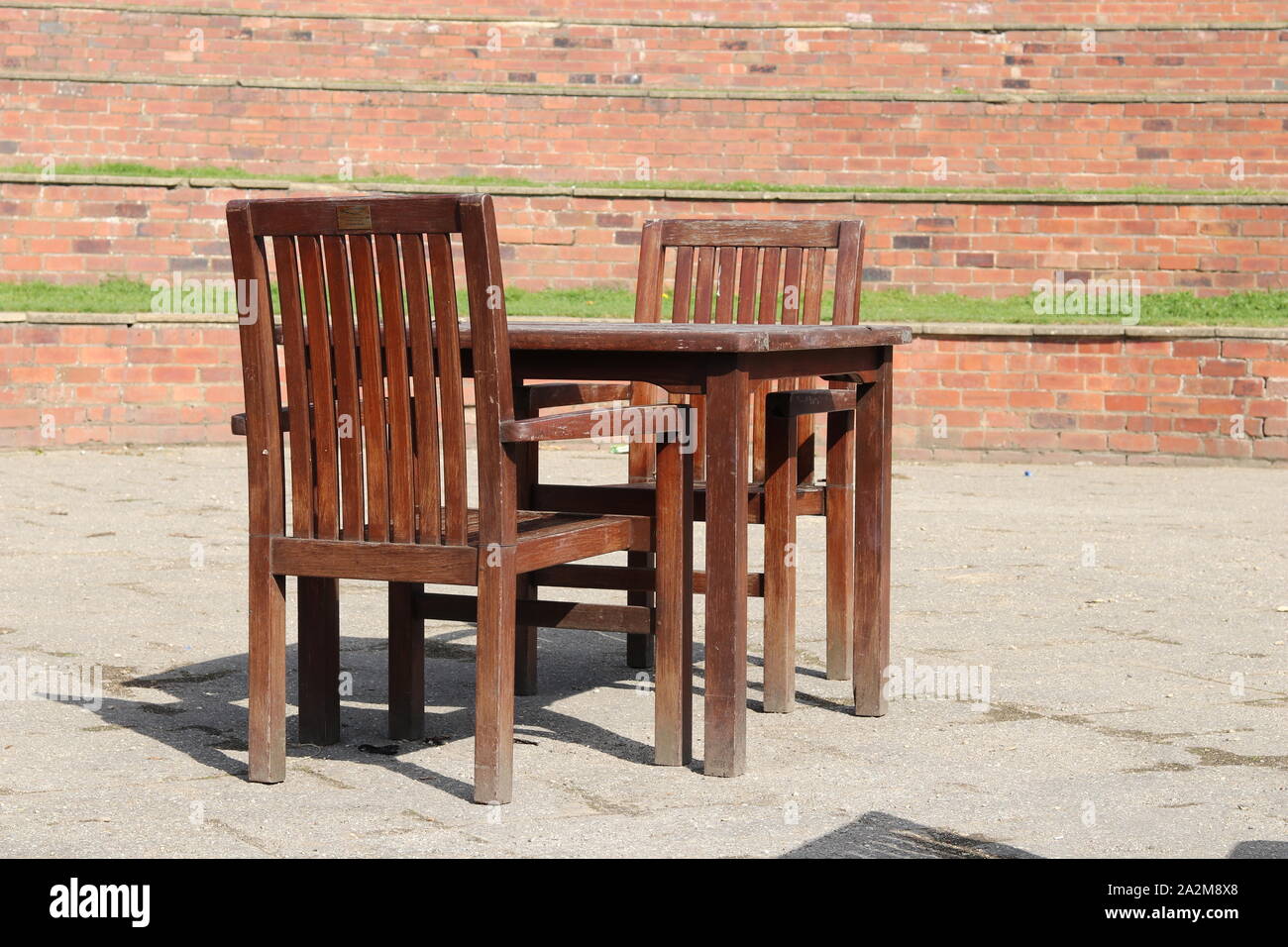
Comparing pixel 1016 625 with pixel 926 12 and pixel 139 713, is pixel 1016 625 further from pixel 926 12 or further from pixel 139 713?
pixel 926 12

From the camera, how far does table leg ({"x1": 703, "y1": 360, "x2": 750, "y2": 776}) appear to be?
9.21ft

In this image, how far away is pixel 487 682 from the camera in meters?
2.63

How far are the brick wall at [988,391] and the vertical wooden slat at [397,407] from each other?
19.2ft

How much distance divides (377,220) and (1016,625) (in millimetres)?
2336

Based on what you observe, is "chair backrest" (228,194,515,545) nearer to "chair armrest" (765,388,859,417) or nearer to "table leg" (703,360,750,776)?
"table leg" (703,360,750,776)

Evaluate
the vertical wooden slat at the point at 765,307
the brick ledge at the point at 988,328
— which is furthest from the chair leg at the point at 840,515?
the brick ledge at the point at 988,328

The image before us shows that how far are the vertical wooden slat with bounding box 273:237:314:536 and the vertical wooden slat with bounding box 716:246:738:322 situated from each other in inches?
52.9

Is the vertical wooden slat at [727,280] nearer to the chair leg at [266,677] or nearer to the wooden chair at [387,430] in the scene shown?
the wooden chair at [387,430]

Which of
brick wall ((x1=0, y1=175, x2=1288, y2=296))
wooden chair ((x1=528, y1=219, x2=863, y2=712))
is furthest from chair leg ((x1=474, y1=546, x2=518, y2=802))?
brick wall ((x1=0, y1=175, x2=1288, y2=296))

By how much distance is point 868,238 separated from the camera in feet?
32.3

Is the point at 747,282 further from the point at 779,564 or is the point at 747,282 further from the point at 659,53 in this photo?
the point at 659,53

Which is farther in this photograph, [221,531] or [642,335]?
[221,531]

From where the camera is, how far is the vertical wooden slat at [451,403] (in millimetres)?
2605

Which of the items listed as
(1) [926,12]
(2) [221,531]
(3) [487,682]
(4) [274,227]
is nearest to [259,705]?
(3) [487,682]
